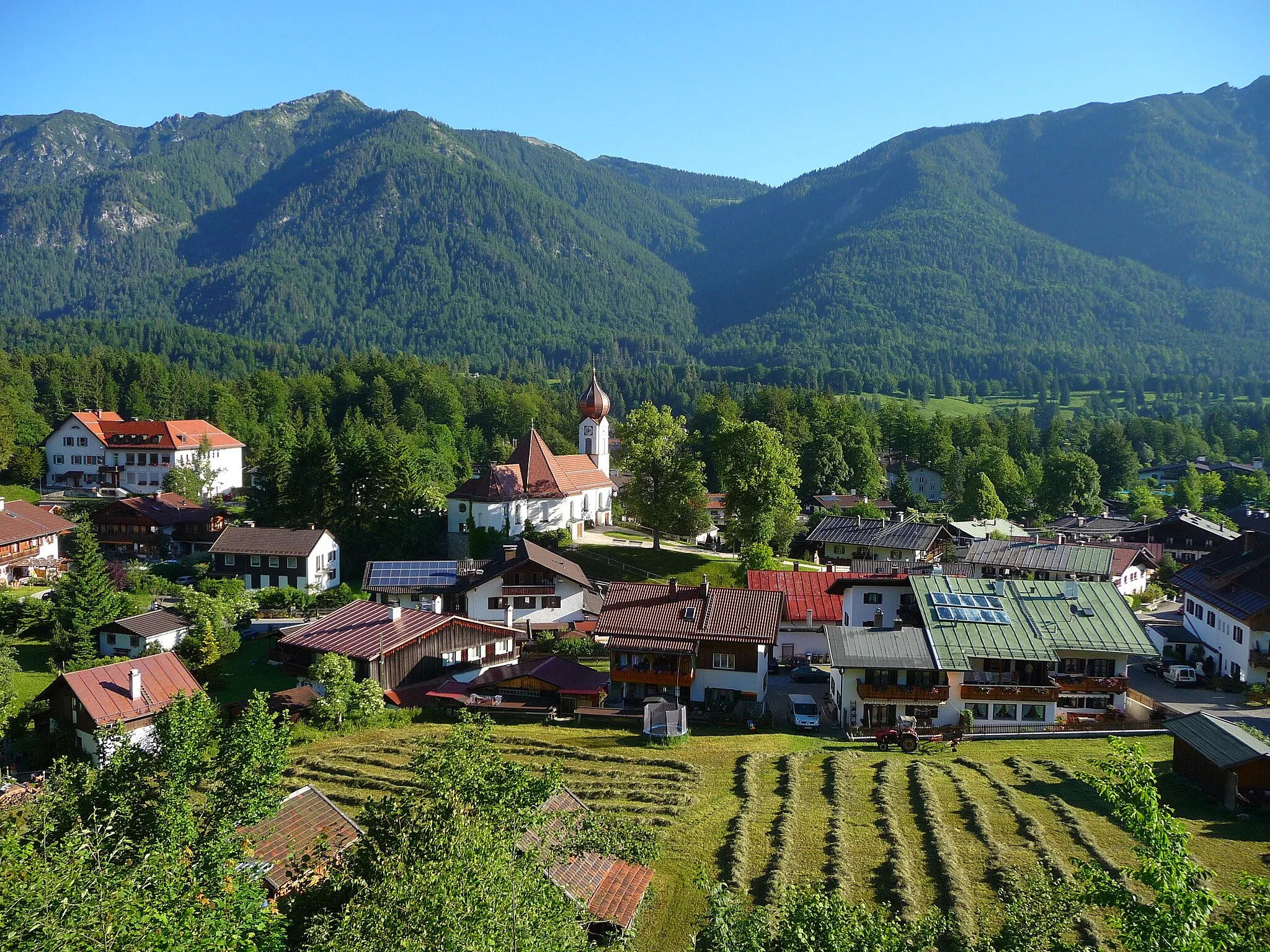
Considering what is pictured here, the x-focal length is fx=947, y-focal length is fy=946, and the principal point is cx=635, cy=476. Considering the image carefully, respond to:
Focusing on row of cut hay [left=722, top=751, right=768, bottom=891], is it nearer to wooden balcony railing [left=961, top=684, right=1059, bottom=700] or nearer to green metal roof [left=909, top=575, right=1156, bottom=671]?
wooden balcony railing [left=961, top=684, right=1059, bottom=700]

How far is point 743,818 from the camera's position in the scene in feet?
92.1

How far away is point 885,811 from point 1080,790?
722 cm

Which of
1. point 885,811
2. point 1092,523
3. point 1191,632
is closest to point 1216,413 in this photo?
point 1092,523

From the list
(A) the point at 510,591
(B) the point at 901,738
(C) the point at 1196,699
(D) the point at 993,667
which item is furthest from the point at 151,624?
(C) the point at 1196,699

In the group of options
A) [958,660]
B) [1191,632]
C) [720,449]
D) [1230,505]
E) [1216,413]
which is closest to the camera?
[958,660]

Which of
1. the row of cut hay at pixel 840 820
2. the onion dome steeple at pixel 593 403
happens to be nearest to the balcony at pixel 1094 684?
the row of cut hay at pixel 840 820

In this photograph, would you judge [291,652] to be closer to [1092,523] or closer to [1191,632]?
[1191,632]

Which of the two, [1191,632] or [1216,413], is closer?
[1191,632]

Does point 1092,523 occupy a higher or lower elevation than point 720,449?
lower

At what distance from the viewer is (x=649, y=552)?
67625mm

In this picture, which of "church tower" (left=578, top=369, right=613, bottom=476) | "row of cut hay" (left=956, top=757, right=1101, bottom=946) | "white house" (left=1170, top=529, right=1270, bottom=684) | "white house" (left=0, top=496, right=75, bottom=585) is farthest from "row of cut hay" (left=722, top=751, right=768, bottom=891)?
"white house" (left=0, top=496, right=75, bottom=585)

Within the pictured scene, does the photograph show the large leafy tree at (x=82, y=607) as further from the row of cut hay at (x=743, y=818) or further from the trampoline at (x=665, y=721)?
the row of cut hay at (x=743, y=818)

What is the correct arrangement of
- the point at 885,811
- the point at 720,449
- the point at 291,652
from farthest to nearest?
the point at 720,449, the point at 291,652, the point at 885,811

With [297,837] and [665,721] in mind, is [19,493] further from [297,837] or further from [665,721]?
[297,837]
